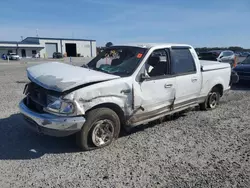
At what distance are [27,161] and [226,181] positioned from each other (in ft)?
9.87

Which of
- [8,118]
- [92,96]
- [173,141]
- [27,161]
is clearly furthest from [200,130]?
[8,118]

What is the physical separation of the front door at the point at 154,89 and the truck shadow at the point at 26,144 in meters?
1.37

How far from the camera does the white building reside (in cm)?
5826

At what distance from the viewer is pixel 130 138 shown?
163 inches

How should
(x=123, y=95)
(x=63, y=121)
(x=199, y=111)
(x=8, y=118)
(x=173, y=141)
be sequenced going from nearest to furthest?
1. (x=63, y=121)
2. (x=123, y=95)
3. (x=173, y=141)
4. (x=8, y=118)
5. (x=199, y=111)

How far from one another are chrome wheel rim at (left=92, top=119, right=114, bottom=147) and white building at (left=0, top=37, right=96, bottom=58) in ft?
204

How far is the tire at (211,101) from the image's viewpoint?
5.82 m

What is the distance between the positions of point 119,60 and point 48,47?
223 feet

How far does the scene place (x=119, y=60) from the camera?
14.4 feet

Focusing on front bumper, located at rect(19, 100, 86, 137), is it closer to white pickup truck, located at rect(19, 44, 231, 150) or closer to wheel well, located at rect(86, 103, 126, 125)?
white pickup truck, located at rect(19, 44, 231, 150)

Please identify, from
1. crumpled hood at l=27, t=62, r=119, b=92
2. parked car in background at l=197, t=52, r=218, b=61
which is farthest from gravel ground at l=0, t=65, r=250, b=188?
parked car in background at l=197, t=52, r=218, b=61

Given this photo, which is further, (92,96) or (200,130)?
(200,130)

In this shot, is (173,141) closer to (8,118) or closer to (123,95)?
(123,95)

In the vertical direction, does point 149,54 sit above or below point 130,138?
above
